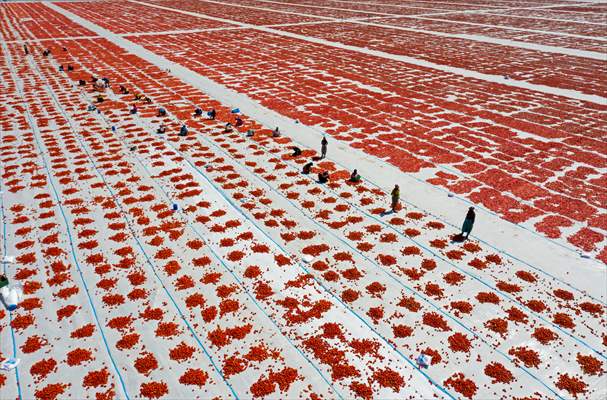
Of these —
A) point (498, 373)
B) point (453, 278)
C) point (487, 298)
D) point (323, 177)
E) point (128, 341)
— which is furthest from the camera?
point (323, 177)

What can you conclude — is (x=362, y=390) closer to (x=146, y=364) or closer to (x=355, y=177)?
(x=146, y=364)

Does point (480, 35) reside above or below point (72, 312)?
above

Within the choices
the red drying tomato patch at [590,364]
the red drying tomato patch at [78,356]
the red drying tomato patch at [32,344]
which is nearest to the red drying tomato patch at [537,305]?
the red drying tomato patch at [590,364]

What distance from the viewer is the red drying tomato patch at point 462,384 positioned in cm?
1486

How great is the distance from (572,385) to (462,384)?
401 centimetres

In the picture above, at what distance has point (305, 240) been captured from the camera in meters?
23.5

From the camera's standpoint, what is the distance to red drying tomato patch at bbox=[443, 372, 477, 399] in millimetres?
14859

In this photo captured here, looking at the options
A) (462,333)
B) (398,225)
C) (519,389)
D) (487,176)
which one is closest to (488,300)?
(462,333)

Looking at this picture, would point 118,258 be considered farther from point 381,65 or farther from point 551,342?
point 381,65

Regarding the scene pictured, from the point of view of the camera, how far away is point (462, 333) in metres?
17.4

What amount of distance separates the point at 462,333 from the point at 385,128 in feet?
82.9

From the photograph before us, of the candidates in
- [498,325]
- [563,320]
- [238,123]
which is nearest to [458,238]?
[498,325]

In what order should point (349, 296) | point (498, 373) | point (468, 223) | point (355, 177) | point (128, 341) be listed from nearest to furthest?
point (498, 373) → point (128, 341) → point (349, 296) → point (468, 223) → point (355, 177)

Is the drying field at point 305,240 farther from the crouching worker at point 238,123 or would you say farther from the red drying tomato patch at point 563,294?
the crouching worker at point 238,123
